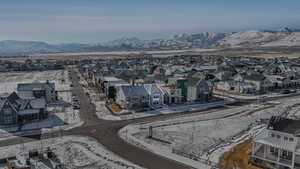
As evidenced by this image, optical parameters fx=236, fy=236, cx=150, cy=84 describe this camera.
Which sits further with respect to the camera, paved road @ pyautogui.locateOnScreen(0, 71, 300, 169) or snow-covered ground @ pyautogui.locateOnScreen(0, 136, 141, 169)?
paved road @ pyautogui.locateOnScreen(0, 71, 300, 169)

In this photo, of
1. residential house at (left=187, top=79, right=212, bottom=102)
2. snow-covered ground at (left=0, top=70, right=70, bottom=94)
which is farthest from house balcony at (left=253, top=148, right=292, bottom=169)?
snow-covered ground at (left=0, top=70, right=70, bottom=94)

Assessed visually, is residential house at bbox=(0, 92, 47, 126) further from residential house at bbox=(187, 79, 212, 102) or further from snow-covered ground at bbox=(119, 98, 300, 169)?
residential house at bbox=(187, 79, 212, 102)

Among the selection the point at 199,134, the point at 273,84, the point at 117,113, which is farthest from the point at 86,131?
the point at 273,84

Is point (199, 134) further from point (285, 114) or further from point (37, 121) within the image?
point (37, 121)

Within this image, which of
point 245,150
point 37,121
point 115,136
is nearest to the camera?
point 245,150

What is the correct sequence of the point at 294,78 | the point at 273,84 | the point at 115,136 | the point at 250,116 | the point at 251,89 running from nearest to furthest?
the point at 115,136
the point at 250,116
the point at 251,89
the point at 273,84
the point at 294,78

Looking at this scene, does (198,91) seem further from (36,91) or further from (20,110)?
(20,110)

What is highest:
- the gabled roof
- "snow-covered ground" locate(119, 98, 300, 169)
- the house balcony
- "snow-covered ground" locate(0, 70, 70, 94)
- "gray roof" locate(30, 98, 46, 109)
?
the gabled roof
